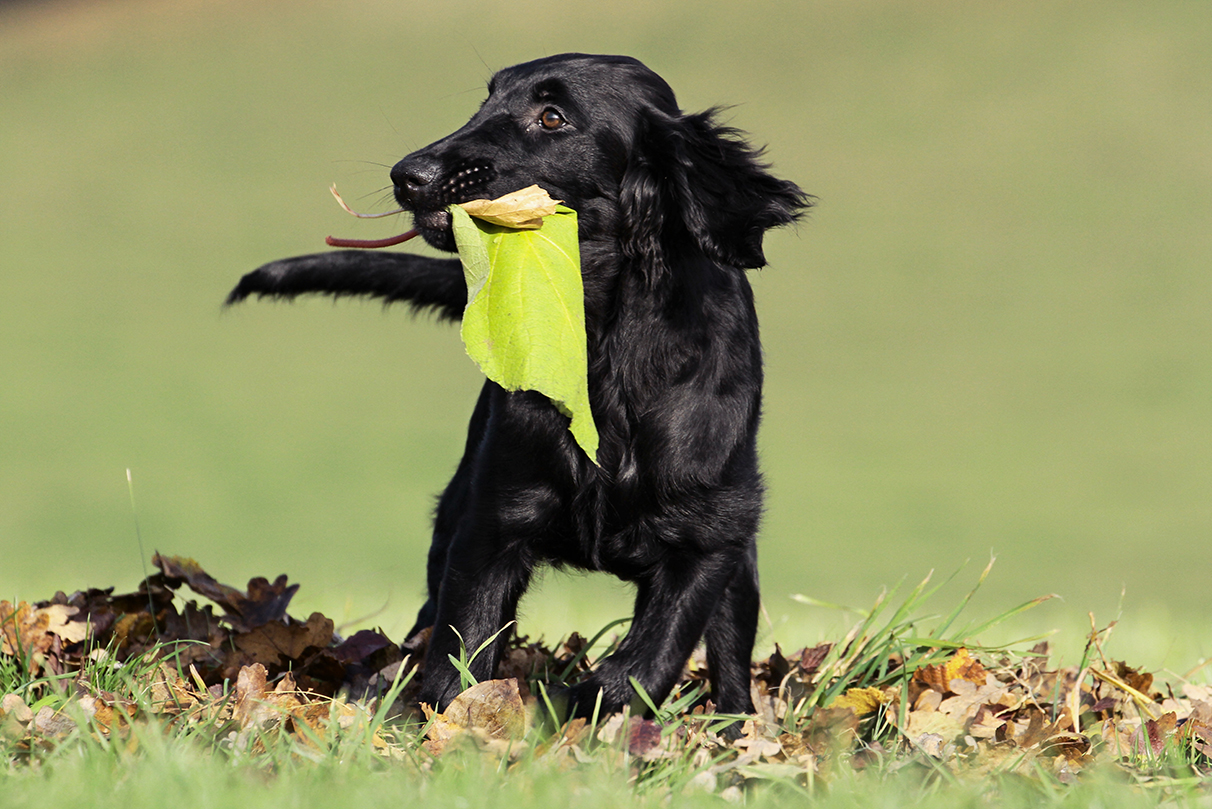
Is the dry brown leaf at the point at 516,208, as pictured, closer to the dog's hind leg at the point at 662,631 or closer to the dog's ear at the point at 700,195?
the dog's ear at the point at 700,195

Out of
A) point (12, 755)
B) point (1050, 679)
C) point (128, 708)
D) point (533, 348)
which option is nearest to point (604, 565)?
point (533, 348)

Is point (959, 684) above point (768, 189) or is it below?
below

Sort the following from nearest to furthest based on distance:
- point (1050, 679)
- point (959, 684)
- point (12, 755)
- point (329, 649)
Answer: point (12, 755)
point (959, 684)
point (329, 649)
point (1050, 679)

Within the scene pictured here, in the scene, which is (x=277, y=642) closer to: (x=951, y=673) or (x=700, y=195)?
(x=700, y=195)

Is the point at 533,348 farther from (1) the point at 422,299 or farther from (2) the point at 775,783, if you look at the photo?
Answer: (1) the point at 422,299

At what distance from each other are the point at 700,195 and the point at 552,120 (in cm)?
39

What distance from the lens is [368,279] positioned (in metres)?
3.43

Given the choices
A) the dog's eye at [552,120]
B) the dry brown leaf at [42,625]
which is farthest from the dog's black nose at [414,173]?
the dry brown leaf at [42,625]

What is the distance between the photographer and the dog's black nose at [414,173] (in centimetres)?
248

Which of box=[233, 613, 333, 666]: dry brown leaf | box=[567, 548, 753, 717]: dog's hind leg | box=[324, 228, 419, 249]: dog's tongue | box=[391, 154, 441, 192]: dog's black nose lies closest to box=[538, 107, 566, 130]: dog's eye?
box=[391, 154, 441, 192]: dog's black nose

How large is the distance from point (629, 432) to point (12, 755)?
1352 mm

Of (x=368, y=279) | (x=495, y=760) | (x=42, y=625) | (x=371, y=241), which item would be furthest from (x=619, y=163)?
(x=42, y=625)

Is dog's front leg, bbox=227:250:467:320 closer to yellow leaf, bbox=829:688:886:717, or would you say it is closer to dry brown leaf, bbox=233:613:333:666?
dry brown leaf, bbox=233:613:333:666

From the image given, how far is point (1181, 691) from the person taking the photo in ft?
11.0
